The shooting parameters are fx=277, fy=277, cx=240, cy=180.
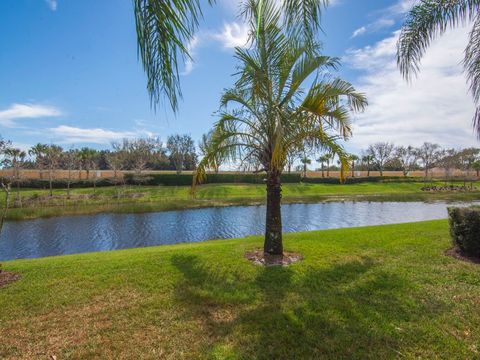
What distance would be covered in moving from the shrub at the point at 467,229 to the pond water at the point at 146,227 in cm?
1030

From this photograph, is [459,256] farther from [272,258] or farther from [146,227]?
[146,227]

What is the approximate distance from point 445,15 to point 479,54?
1047 millimetres

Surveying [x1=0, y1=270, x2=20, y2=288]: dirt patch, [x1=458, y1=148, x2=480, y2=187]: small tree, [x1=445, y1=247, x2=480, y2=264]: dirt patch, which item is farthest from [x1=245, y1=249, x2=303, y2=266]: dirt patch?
[x1=458, y1=148, x2=480, y2=187]: small tree

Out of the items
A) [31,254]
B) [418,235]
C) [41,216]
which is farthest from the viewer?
[41,216]

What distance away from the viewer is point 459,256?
268 inches

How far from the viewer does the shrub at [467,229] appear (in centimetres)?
667

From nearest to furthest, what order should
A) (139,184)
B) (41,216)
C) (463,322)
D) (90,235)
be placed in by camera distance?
1. (463,322)
2. (90,235)
3. (41,216)
4. (139,184)

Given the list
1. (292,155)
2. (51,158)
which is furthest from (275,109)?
(51,158)

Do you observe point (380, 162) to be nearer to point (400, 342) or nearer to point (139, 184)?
point (139, 184)

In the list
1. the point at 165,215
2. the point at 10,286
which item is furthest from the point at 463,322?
the point at 165,215

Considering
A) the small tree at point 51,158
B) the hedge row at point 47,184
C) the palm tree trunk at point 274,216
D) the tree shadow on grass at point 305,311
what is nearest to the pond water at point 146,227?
the palm tree trunk at point 274,216

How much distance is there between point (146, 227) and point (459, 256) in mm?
16086

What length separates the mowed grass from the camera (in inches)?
130

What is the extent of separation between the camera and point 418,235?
940cm
